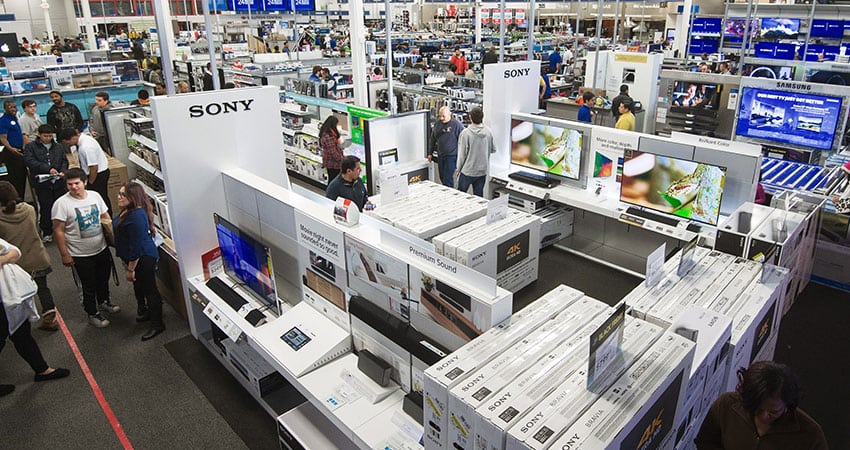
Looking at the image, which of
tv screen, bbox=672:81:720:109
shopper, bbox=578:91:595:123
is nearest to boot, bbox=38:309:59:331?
shopper, bbox=578:91:595:123

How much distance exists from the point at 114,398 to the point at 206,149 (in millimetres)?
2010

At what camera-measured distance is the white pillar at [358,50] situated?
785 cm

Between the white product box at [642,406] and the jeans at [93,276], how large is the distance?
464 cm

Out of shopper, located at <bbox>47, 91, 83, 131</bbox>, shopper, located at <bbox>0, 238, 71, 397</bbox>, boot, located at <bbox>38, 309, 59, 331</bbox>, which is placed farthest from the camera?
shopper, located at <bbox>47, 91, 83, 131</bbox>

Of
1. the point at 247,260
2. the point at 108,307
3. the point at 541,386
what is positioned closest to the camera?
the point at 541,386

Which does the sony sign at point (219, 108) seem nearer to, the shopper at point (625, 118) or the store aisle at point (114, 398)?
the store aisle at point (114, 398)

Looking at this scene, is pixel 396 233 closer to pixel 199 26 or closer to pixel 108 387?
pixel 108 387

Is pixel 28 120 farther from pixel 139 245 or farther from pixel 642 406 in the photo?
pixel 642 406

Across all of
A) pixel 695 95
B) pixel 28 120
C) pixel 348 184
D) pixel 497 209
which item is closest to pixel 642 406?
pixel 497 209

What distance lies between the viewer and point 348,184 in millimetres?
4934

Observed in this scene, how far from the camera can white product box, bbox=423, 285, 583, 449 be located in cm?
215

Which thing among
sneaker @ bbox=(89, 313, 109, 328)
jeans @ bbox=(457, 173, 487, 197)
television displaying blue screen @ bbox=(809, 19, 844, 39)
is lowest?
sneaker @ bbox=(89, 313, 109, 328)

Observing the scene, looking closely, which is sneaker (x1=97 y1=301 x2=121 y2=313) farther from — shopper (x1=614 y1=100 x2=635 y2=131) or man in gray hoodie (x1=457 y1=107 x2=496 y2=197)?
shopper (x1=614 y1=100 x2=635 y2=131)

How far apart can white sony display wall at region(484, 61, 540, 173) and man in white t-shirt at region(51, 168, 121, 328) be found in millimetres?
4124
